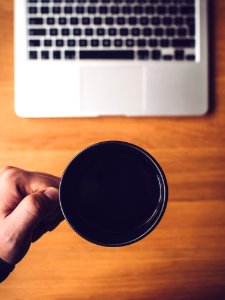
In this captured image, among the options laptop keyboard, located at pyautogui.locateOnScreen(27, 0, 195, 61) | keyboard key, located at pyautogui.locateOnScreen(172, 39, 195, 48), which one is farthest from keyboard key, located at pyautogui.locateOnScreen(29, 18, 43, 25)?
keyboard key, located at pyautogui.locateOnScreen(172, 39, 195, 48)

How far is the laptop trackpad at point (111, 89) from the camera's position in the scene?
61 centimetres

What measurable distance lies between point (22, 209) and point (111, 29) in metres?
0.32

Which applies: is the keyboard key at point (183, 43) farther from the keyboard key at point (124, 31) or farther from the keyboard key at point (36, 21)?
the keyboard key at point (36, 21)

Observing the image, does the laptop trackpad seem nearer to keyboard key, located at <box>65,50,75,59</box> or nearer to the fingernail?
keyboard key, located at <box>65,50,75,59</box>

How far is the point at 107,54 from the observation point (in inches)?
24.0

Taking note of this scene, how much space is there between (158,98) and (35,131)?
0.20 meters

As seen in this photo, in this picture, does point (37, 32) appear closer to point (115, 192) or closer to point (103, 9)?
point (103, 9)

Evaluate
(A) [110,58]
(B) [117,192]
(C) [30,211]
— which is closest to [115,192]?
(B) [117,192]

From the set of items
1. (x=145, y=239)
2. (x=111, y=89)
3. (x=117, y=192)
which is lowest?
(x=145, y=239)

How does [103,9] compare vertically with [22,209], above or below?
above

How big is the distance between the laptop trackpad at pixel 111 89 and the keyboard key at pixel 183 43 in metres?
0.07

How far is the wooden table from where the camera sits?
24.0 inches

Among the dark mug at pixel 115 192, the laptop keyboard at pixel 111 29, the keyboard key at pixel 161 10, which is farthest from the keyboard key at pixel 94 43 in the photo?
the dark mug at pixel 115 192

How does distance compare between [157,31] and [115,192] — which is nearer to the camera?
[115,192]
